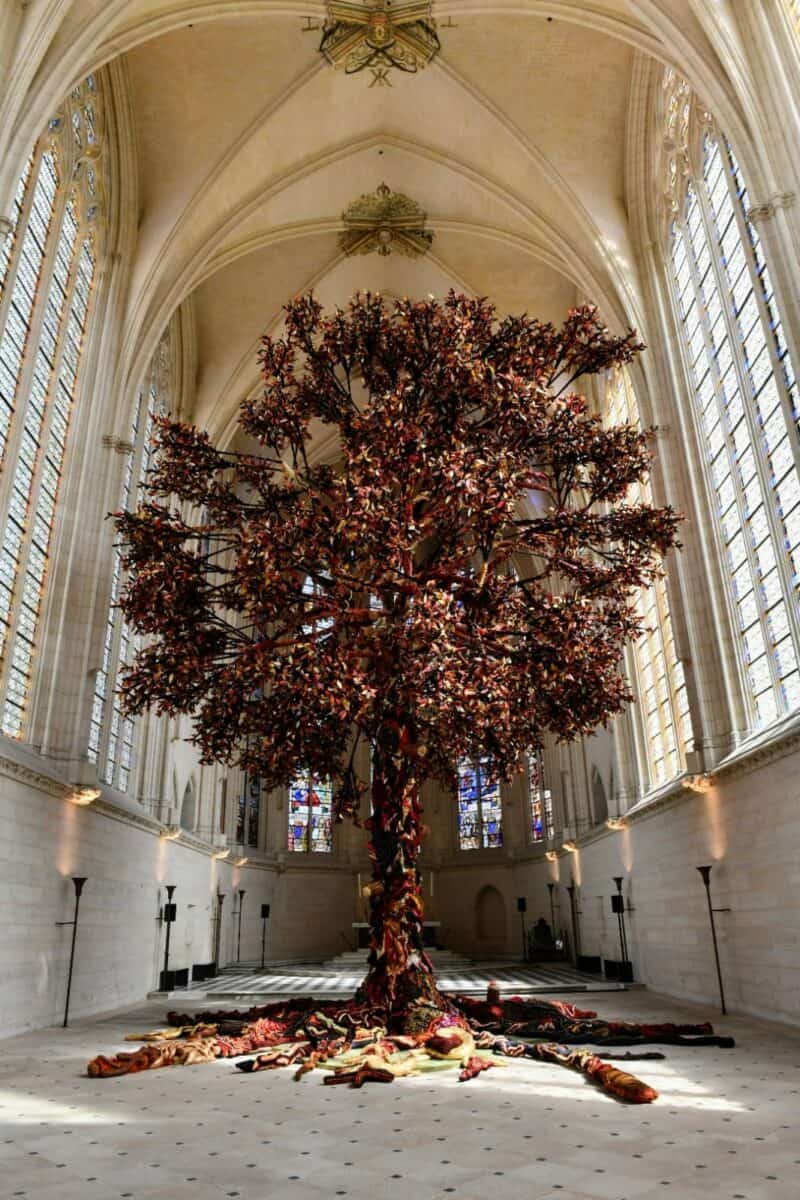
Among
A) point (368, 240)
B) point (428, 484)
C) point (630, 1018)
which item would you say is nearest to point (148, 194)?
point (368, 240)

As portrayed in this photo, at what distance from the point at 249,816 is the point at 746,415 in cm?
2024

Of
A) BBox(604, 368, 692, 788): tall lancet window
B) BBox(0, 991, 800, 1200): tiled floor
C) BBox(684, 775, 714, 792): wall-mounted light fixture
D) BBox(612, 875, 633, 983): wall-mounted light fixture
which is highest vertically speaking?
BBox(604, 368, 692, 788): tall lancet window

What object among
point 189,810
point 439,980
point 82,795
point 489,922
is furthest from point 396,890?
point 489,922

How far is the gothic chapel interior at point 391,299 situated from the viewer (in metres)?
11.2

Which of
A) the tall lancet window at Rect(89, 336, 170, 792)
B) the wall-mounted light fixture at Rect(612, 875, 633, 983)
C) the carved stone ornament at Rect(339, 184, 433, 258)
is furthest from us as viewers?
the carved stone ornament at Rect(339, 184, 433, 258)

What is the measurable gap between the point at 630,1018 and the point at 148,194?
16.6 m

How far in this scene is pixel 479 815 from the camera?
29719 mm

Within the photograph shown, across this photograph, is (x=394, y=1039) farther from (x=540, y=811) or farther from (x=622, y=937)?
(x=540, y=811)

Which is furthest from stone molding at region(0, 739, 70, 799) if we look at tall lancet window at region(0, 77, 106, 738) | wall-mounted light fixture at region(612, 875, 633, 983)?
wall-mounted light fixture at region(612, 875, 633, 983)

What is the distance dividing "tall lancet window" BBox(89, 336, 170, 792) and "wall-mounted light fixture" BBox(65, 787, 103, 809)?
50.1 inches

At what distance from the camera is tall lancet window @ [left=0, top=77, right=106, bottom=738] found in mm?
11641

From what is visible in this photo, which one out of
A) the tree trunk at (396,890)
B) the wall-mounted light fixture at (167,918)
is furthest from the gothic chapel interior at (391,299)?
the tree trunk at (396,890)

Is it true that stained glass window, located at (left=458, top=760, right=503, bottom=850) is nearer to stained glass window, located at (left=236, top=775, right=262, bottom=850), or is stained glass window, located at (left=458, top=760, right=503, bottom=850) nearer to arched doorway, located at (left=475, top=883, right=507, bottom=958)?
arched doorway, located at (left=475, top=883, right=507, bottom=958)

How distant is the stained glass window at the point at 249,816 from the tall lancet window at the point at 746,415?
17.5m
